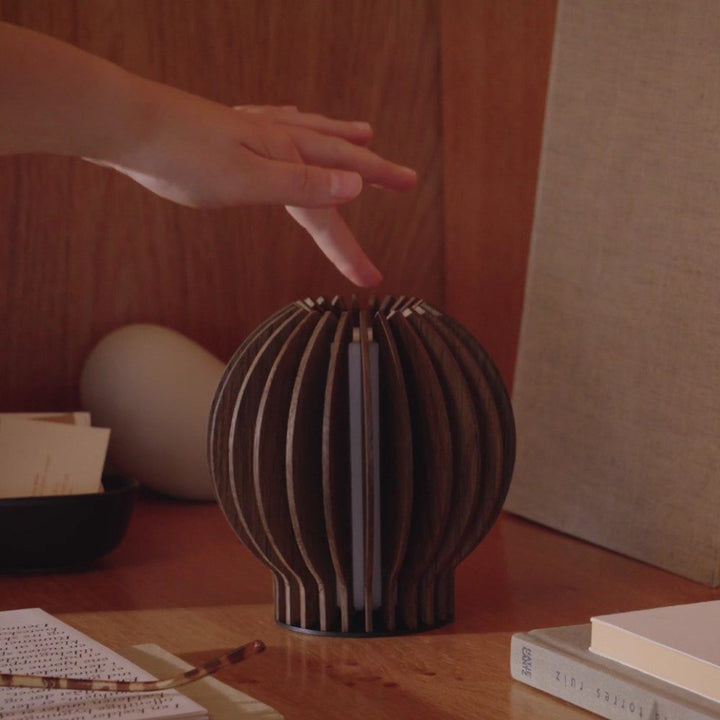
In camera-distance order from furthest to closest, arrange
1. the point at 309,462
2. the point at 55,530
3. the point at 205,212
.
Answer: the point at 205,212 → the point at 55,530 → the point at 309,462

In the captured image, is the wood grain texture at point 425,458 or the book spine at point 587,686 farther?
the wood grain texture at point 425,458

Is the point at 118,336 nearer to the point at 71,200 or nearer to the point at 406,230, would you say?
the point at 71,200

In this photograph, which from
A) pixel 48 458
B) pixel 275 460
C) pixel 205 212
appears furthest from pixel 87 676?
pixel 205 212

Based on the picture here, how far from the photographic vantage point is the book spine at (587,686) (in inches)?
25.4

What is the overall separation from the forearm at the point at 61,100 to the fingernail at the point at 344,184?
0.14 m

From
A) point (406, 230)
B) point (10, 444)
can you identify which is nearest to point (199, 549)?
point (10, 444)

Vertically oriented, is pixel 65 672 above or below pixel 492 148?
below

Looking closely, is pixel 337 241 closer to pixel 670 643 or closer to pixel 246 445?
pixel 246 445

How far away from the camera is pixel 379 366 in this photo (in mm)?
850

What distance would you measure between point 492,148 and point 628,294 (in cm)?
42

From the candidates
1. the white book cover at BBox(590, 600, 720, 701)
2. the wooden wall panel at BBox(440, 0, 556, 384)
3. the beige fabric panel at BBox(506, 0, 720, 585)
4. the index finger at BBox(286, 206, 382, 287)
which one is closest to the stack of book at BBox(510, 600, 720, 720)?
the white book cover at BBox(590, 600, 720, 701)

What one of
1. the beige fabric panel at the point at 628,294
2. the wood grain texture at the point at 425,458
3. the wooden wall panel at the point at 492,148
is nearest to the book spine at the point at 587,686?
the wood grain texture at the point at 425,458

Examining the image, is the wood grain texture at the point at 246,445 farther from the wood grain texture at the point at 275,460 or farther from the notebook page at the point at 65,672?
the notebook page at the point at 65,672

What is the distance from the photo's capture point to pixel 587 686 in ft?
2.29
